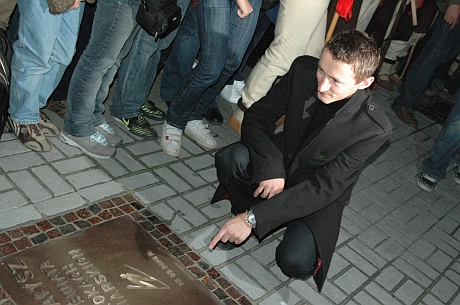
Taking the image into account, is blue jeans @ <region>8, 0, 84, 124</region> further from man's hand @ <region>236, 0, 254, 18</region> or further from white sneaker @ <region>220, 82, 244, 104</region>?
white sneaker @ <region>220, 82, 244, 104</region>

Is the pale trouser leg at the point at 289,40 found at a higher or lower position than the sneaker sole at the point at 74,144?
higher

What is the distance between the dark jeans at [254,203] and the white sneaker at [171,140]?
2.03 feet

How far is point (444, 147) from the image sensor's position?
4.47 m

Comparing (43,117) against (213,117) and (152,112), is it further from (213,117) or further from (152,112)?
(213,117)

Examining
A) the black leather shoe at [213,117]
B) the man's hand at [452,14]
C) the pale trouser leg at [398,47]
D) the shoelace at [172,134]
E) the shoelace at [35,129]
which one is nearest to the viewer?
the shoelace at [35,129]

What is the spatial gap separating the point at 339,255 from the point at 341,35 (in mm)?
1505

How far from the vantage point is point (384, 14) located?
5305mm

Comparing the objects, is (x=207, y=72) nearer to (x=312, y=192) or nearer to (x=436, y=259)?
(x=312, y=192)

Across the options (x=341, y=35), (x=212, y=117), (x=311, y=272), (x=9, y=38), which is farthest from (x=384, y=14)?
(x=9, y=38)

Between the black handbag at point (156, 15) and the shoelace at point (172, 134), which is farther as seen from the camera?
the shoelace at point (172, 134)

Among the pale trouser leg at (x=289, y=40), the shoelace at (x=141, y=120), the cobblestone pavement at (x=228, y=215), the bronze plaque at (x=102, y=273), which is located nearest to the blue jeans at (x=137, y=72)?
the shoelace at (x=141, y=120)

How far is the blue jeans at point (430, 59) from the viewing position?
17.7 ft

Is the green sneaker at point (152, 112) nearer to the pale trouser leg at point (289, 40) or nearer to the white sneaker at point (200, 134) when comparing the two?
the white sneaker at point (200, 134)

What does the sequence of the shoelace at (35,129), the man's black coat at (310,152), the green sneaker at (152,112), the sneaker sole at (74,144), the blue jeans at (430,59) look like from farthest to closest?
1. the blue jeans at (430,59)
2. the green sneaker at (152,112)
3. the sneaker sole at (74,144)
4. the shoelace at (35,129)
5. the man's black coat at (310,152)
